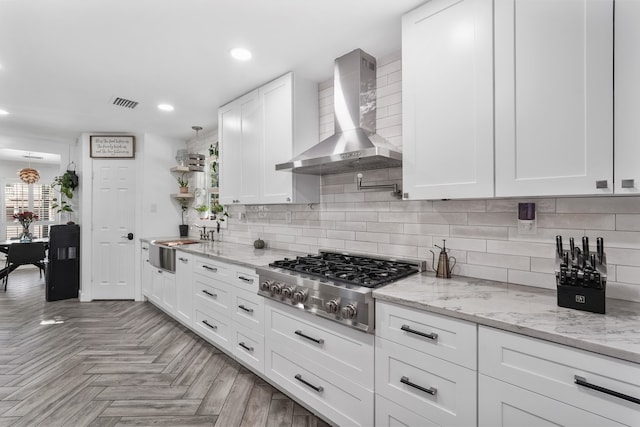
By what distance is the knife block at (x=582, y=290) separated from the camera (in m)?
1.28

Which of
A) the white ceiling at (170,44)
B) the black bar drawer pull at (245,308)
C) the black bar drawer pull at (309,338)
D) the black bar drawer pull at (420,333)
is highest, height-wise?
the white ceiling at (170,44)

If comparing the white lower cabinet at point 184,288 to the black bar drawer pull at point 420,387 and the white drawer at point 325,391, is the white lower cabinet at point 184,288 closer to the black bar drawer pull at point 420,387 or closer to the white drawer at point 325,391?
the white drawer at point 325,391

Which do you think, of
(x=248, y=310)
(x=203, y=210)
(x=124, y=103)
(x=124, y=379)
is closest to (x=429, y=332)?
(x=248, y=310)

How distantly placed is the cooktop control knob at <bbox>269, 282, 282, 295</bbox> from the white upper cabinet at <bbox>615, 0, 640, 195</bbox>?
180 cm

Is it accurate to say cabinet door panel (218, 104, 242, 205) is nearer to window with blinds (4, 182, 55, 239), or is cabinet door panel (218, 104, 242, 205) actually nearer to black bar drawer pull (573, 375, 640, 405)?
black bar drawer pull (573, 375, 640, 405)

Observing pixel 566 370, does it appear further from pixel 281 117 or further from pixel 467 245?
pixel 281 117

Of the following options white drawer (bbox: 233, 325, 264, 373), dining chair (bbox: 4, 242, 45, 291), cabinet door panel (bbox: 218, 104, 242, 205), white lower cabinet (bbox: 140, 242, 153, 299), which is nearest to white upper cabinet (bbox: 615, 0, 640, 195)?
white drawer (bbox: 233, 325, 264, 373)

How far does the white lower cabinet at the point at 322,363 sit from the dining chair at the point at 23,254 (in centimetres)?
549

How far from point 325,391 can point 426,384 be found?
0.70 m

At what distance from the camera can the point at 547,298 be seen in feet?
4.97

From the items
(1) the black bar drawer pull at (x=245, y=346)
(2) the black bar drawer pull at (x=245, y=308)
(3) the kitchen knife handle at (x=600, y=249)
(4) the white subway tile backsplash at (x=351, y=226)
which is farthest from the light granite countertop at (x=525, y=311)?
(1) the black bar drawer pull at (x=245, y=346)

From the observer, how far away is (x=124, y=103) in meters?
3.50

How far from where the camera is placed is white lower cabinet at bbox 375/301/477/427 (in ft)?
4.44

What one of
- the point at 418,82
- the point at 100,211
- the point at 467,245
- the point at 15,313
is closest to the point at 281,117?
the point at 418,82
